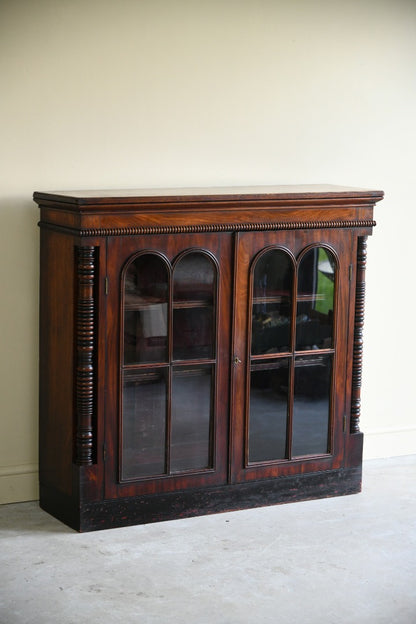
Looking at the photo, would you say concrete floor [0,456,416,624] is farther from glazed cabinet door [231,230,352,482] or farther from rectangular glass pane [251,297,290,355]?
rectangular glass pane [251,297,290,355]

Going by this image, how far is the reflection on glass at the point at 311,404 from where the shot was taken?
4383 millimetres

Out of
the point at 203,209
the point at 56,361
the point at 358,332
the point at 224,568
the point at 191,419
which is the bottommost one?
the point at 224,568

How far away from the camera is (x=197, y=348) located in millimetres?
4156

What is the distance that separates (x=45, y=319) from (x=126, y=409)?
52 cm

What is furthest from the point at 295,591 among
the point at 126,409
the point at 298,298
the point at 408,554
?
the point at 298,298

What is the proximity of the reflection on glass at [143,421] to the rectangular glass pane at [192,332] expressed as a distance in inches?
5.3

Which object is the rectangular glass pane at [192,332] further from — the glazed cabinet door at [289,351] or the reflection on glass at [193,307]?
the glazed cabinet door at [289,351]

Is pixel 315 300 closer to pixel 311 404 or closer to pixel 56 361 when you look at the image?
pixel 311 404

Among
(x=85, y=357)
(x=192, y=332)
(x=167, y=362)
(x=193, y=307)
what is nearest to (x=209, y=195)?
(x=193, y=307)

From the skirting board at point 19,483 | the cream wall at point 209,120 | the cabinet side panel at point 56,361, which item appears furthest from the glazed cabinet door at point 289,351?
the skirting board at point 19,483

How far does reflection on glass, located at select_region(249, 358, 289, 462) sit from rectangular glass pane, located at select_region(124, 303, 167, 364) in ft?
Result: 1.50

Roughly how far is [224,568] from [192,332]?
0.97 m

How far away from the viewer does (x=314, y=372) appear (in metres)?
4.42

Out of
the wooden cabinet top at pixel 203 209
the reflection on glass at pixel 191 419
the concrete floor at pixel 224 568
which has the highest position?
the wooden cabinet top at pixel 203 209
